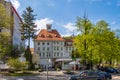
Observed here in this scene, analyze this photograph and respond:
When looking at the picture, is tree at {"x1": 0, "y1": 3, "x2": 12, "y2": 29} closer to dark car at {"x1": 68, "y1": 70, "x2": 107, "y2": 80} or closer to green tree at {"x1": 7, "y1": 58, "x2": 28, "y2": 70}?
green tree at {"x1": 7, "y1": 58, "x2": 28, "y2": 70}

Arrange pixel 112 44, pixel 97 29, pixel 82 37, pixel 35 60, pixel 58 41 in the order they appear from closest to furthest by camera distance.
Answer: pixel 82 37 → pixel 97 29 → pixel 112 44 → pixel 35 60 → pixel 58 41

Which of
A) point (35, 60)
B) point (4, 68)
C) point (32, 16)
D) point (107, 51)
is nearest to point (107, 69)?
point (107, 51)

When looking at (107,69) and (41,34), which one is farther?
(41,34)

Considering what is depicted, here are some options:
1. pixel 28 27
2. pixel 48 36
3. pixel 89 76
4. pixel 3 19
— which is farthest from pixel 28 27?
pixel 89 76

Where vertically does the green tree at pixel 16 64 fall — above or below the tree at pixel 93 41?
below

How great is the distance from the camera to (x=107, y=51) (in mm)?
63188

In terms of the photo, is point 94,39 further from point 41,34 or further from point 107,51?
point 41,34

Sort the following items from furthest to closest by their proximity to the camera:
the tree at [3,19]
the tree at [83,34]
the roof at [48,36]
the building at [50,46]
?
the roof at [48,36] → the building at [50,46] → the tree at [83,34] → the tree at [3,19]

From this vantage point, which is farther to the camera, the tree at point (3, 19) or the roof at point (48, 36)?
the roof at point (48, 36)

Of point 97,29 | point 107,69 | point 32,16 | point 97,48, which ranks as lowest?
point 107,69

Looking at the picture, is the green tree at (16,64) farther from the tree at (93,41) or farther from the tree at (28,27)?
the tree at (28,27)

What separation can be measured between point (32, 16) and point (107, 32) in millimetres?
32974

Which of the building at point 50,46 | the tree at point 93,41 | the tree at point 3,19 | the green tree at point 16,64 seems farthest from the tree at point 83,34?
the building at point 50,46

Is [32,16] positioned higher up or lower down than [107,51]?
higher up
